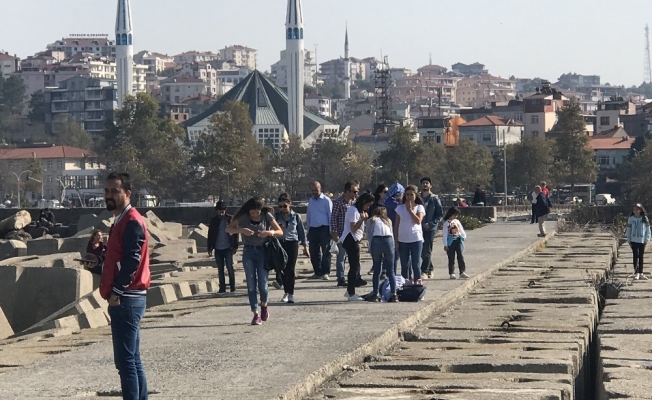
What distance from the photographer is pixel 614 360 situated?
11.2 m

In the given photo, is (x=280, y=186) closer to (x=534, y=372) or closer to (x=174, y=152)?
(x=174, y=152)

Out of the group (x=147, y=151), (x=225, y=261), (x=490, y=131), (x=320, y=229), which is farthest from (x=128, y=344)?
(x=490, y=131)

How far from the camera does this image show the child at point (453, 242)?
1917cm

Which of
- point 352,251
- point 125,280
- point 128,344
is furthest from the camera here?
point 352,251

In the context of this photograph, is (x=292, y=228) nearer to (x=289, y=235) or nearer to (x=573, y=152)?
(x=289, y=235)

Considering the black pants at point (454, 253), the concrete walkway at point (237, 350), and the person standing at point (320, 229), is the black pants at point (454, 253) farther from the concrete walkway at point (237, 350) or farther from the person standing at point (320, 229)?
the concrete walkway at point (237, 350)

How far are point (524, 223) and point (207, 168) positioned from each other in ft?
165

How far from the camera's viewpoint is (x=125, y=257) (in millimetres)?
8766

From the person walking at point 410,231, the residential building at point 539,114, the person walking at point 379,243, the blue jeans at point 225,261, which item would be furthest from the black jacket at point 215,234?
the residential building at point 539,114

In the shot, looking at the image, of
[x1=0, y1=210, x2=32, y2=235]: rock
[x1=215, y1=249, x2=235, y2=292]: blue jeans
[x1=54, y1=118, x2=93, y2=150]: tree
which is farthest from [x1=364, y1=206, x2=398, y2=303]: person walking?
[x1=54, y1=118, x2=93, y2=150]: tree

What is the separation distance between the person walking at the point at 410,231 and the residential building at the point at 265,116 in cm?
11835

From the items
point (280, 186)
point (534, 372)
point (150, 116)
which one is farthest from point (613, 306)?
point (150, 116)

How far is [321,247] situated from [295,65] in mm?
122907

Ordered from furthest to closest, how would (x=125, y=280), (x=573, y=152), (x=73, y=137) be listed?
(x=73, y=137) < (x=573, y=152) < (x=125, y=280)
